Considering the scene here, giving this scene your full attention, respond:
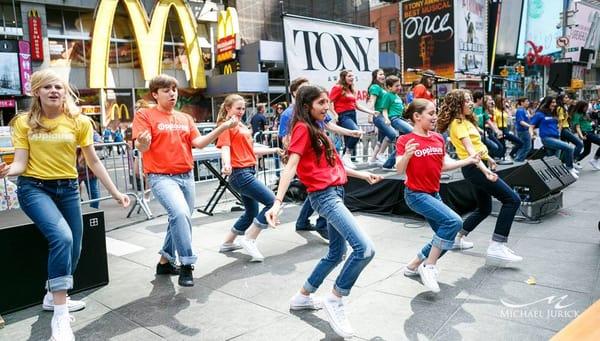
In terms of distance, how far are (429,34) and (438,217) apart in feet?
77.7

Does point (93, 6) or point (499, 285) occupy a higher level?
point (93, 6)

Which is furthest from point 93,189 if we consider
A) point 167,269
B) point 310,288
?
point 310,288

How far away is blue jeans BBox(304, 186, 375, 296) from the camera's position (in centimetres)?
343

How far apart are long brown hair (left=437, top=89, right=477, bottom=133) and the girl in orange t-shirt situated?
2.06 meters

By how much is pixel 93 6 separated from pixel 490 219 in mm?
27139

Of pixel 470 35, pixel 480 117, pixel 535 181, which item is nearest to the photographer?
pixel 535 181

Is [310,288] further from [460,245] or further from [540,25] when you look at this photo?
[540,25]

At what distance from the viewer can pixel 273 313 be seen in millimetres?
3898

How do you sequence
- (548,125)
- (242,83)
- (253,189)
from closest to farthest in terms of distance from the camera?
(253,189)
(548,125)
(242,83)

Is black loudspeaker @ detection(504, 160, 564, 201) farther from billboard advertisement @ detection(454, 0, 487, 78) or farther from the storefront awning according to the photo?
the storefront awning

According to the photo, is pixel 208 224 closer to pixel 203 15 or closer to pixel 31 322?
pixel 31 322

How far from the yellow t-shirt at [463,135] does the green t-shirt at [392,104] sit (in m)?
3.60

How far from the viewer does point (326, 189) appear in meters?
3.61

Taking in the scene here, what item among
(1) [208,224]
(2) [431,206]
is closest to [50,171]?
(2) [431,206]
